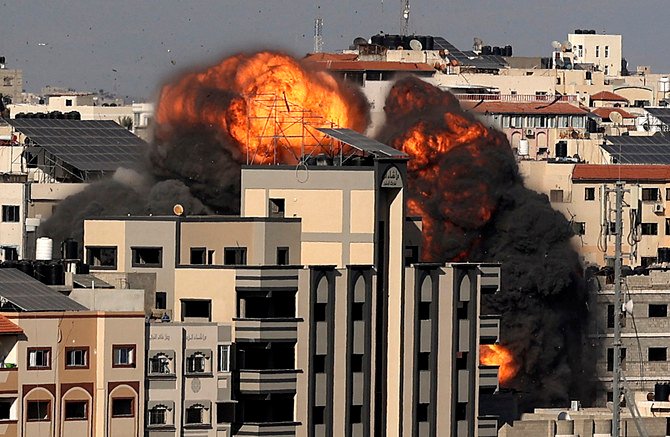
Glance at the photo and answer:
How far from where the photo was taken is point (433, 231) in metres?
131

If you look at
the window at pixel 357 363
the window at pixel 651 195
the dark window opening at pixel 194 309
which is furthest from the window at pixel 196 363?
the window at pixel 651 195

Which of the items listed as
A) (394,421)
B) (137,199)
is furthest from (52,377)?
(137,199)

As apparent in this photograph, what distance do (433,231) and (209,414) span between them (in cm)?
3061

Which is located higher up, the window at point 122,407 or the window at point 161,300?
the window at point 161,300

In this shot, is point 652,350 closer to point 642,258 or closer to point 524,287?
point 524,287

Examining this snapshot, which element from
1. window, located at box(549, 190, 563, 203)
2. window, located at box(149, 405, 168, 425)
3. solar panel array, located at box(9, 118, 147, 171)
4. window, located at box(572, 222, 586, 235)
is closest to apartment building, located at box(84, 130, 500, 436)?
window, located at box(149, 405, 168, 425)

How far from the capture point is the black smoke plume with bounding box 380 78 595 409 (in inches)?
5221

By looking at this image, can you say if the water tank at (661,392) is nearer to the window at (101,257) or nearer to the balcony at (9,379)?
the window at (101,257)

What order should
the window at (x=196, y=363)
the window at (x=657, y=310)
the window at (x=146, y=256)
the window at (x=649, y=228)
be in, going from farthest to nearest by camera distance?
the window at (x=649, y=228), the window at (x=657, y=310), the window at (x=146, y=256), the window at (x=196, y=363)

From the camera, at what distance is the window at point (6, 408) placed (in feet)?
306

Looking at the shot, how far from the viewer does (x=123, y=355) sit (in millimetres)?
96812

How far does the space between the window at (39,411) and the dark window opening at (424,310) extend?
21.1 meters

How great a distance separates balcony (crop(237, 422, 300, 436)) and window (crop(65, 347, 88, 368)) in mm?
10755

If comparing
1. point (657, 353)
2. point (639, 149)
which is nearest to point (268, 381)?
point (657, 353)
